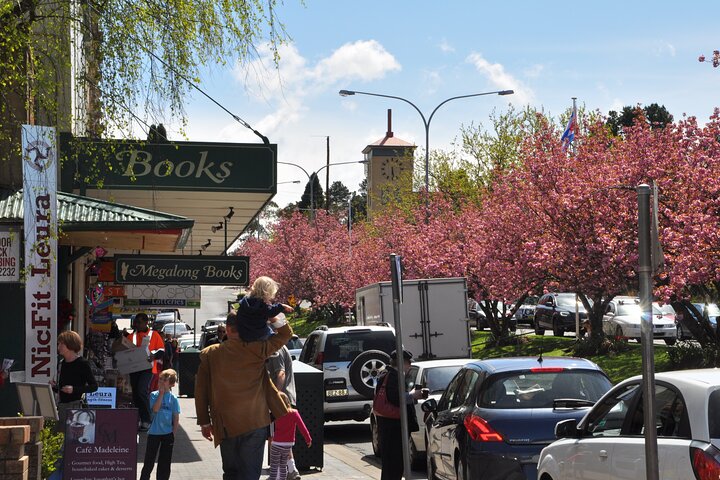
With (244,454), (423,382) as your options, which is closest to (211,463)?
(423,382)

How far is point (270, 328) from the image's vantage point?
8195 mm

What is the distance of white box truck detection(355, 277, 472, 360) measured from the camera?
85.1 feet

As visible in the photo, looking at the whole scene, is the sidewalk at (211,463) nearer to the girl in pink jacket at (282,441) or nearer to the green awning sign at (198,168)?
the girl in pink jacket at (282,441)

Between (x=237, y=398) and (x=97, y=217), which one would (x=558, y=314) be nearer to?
(x=97, y=217)

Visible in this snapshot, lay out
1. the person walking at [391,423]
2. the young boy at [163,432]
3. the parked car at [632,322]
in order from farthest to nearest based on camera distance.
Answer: the parked car at [632,322] < the person walking at [391,423] < the young boy at [163,432]

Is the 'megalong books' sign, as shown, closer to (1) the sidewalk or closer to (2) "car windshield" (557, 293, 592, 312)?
(1) the sidewalk

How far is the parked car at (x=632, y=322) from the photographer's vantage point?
38156mm

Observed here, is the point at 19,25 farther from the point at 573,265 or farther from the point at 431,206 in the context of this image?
the point at 431,206

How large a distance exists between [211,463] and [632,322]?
1019 inches

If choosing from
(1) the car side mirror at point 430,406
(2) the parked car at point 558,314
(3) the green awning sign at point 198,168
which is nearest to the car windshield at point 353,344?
(3) the green awning sign at point 198,168

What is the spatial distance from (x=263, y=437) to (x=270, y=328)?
776mm

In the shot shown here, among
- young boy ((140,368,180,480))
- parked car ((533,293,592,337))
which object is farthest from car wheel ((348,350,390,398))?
parked car ((533,293,592,337))

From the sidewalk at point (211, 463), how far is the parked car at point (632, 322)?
20851mm

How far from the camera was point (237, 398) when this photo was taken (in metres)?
8.04
